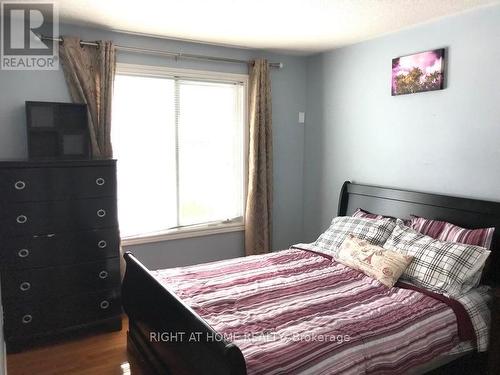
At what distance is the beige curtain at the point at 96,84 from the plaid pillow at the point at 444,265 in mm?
2539

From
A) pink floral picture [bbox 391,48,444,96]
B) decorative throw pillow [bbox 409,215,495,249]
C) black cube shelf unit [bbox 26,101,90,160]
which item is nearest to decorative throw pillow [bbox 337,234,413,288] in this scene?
decorative throw pillow [bbox 409,215,495,249]

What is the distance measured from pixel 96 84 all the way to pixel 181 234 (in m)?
1.58

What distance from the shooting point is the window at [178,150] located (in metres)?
3.55

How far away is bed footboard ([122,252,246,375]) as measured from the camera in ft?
5.27

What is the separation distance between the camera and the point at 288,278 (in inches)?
107

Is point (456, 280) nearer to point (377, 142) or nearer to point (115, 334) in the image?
point (377, 142)

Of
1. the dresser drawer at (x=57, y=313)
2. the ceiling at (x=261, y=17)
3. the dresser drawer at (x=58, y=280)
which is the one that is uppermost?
the ceiling at (x=261, y=17)

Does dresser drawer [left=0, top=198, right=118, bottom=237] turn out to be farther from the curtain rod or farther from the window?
the curtain rod

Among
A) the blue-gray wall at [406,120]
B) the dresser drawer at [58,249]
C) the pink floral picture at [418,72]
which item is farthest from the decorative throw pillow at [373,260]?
the dresser drawer at [58,249]

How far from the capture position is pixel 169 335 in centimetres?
210

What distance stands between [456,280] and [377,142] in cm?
155

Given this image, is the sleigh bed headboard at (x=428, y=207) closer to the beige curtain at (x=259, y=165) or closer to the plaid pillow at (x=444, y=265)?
the plaid pillow at (x=444, y=265)

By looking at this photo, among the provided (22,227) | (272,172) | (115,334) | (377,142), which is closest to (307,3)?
(377,142)

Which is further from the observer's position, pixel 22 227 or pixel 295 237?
pixel 295 237
